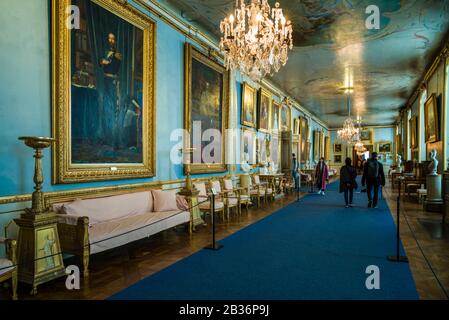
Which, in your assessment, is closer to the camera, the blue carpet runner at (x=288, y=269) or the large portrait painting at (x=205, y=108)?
the blue carpet runner at (x=288, y=269)

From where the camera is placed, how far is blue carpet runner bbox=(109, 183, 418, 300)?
3367 mm

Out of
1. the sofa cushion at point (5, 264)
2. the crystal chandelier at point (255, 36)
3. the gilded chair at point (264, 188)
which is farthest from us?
the gilded chair at point (264, 188)

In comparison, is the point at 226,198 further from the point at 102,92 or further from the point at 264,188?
the point at 102,92

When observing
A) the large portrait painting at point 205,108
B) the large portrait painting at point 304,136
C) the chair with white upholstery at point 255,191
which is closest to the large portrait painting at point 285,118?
the large portrait painting at point 304,136

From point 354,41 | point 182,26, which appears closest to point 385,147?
point 354,41

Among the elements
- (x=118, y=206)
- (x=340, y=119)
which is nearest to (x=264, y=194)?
(x=118, y=206)

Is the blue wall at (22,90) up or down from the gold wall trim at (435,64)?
down

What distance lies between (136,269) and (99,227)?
2.72 feet

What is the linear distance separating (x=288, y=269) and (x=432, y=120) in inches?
351

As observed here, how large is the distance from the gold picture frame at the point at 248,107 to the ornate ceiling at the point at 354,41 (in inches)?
59.3

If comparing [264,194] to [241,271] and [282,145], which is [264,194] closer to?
[282,145]

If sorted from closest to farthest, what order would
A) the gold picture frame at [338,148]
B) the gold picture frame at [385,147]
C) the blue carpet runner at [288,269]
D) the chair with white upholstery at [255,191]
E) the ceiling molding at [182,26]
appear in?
A: the blue carpet runner at [288,269], the ceiling molding at [182,26], the chair with white upholstery at [255,191], the gold picture frame at [385,147], the gold picture frame at [338,148]

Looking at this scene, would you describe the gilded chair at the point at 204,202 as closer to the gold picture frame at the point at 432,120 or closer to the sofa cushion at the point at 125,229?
the sofa cushion at the point at 125,229

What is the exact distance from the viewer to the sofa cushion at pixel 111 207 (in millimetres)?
4400
